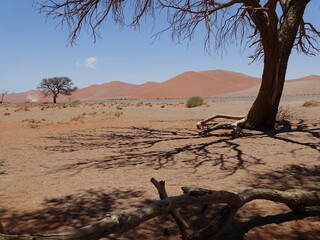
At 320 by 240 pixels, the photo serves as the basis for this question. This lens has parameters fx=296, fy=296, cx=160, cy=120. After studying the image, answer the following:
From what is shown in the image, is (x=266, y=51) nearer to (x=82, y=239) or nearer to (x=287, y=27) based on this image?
(x=287, y=27)

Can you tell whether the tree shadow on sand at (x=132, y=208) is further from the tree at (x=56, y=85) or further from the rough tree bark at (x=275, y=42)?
the tree at (x=56, y=85)

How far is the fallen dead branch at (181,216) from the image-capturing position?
173 cm

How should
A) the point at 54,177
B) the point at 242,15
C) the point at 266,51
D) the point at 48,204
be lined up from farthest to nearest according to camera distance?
the point at 242,15
the point at 266,51
the point at 54,177
the point at 48,204

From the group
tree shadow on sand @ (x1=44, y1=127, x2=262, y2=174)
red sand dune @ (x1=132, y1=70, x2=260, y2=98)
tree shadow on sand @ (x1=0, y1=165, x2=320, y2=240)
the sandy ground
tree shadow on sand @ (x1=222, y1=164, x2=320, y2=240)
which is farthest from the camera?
red sand dune @ (x1=132, y1=70, x2=260, y2=98)

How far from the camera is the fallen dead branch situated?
1.73m

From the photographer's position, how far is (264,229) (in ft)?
8.51

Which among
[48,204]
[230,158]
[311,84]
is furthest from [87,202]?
[311,84]

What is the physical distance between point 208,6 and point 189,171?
508 cm

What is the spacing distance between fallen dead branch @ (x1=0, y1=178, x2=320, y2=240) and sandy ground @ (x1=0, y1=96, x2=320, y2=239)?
23 cm

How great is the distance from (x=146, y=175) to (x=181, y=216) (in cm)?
245

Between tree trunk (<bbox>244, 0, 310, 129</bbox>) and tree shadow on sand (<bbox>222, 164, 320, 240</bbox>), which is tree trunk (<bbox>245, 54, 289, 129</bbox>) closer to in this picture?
tree trunk (<bbox>244, 0, 310, 129</bbox>)

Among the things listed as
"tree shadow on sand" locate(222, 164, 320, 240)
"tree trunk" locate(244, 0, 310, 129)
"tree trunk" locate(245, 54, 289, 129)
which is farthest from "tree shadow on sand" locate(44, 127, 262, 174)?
"tree shadow on sand" locate(222, 164, 320, 240)

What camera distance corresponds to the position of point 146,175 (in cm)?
476

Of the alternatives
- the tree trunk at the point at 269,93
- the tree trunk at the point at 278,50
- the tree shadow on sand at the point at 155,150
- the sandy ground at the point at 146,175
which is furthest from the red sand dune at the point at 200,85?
the sandy ground at the point at 146,175
